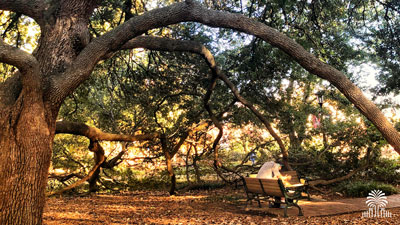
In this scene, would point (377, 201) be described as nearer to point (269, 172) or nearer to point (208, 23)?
point (269, 172)

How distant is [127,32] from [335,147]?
Result: 996 cm

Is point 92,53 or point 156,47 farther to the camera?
point 156,47

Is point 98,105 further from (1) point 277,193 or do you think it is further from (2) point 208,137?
(1) point 277,193

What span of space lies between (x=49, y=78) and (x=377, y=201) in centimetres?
829

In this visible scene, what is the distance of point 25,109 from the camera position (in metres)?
4.35

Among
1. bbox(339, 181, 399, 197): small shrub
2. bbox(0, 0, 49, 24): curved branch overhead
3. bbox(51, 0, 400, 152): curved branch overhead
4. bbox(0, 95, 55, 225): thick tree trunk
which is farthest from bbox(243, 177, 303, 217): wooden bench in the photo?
bbox(0, 0, 49, 24): curved branch overhead

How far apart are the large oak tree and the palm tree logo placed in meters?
4.01

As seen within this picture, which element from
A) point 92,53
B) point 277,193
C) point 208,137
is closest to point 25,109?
point 92,53

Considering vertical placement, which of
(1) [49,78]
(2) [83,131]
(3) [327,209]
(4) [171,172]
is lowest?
(3) [327,209]

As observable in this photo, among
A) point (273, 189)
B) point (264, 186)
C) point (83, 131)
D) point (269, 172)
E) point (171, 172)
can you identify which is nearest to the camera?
point (273, 189)

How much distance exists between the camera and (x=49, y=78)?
4727 millimetres

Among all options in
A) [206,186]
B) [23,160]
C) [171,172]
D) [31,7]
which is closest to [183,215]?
[171,172]

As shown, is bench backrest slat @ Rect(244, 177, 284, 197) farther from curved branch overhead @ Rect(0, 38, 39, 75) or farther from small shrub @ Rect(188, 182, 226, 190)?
small shrub @ Rect(188, 182, 226, 190)

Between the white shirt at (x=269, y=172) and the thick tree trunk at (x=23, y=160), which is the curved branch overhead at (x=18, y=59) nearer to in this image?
the thick tree trunk at (x=23, y=160)
